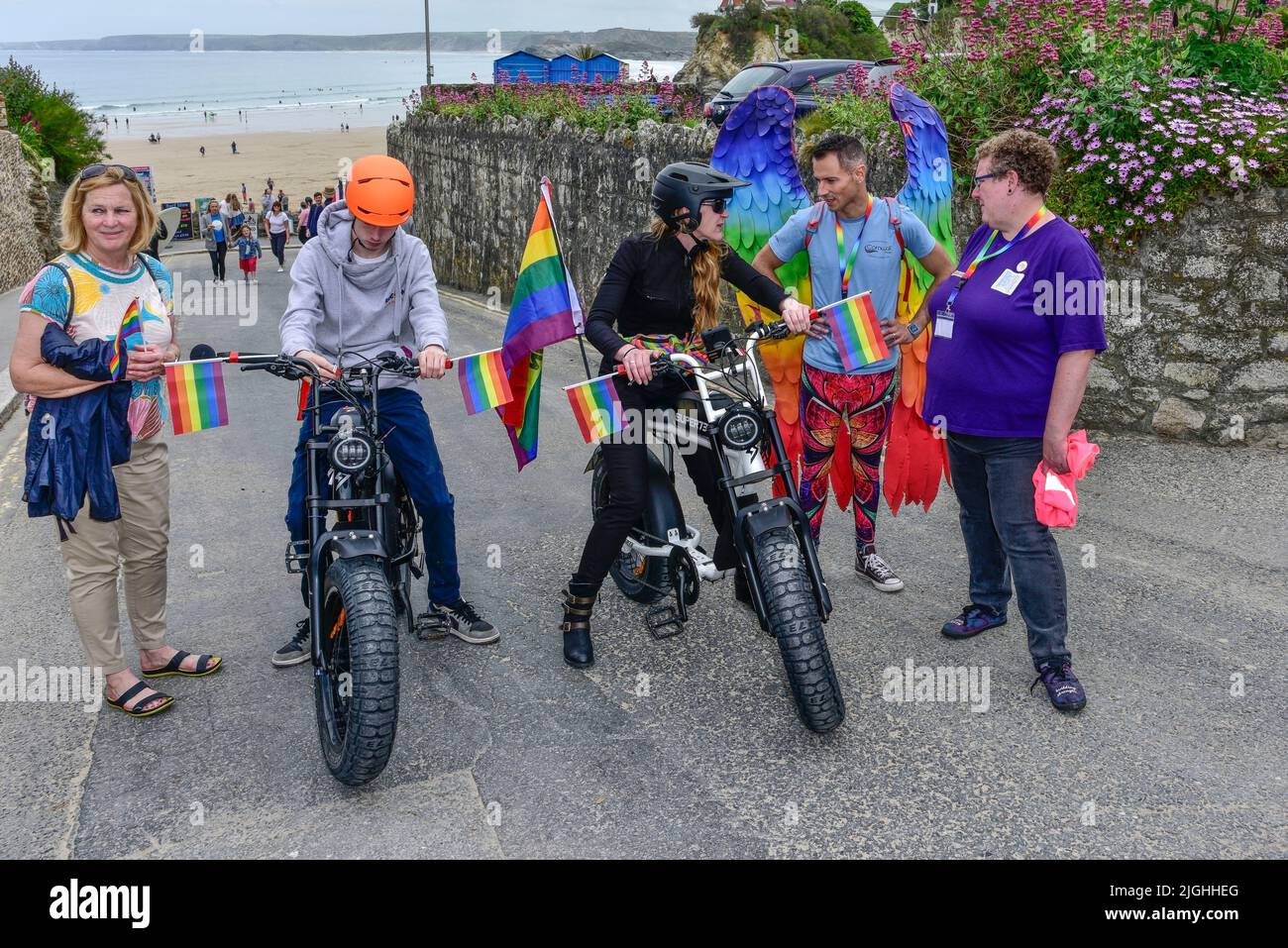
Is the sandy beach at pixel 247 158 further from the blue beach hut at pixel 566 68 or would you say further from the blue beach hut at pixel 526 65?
the blue beach hut at pixel 566 68

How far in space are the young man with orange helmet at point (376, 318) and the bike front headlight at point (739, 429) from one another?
3.58ft

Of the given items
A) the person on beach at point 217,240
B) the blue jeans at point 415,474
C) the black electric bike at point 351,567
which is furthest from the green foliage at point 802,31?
the black electric bike at point 351,567

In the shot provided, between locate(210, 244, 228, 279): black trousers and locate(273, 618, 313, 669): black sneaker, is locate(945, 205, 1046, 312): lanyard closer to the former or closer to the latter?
locate(273, 618, 313, 669): black sneaker

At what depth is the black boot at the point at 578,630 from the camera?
466 cm

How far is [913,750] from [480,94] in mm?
18880

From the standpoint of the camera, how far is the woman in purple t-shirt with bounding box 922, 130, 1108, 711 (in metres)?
3.98

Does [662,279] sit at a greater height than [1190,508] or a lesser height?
greater

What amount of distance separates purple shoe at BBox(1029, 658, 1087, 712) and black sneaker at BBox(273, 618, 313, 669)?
119 inches

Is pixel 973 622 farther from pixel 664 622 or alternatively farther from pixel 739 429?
pixel 739 429

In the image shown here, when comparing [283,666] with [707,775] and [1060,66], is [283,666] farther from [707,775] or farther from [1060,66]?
[1060,66]

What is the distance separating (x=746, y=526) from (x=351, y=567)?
1399 mm

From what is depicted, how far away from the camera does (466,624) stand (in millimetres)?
4930

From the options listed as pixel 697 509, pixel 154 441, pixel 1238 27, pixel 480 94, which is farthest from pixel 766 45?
pixel 154 441

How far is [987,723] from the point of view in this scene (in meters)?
4.14
